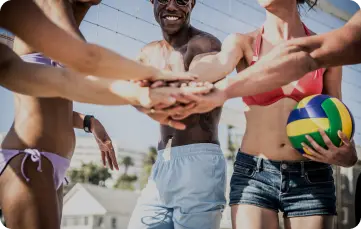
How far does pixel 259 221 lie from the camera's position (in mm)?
2520

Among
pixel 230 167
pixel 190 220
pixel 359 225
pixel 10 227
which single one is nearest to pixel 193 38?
pixel 190 220

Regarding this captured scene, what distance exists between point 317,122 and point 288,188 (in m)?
0.32

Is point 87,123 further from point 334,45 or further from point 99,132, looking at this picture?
point 334,45

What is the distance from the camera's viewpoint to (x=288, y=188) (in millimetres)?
2586

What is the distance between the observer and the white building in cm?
1770

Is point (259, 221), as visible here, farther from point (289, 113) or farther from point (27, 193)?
point (27, 193)

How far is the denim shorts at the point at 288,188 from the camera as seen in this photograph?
257 cm

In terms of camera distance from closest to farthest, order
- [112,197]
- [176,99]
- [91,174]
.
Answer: [176,99]
[112,197]
[91,174]

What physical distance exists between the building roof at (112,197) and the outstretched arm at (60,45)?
15.5 m

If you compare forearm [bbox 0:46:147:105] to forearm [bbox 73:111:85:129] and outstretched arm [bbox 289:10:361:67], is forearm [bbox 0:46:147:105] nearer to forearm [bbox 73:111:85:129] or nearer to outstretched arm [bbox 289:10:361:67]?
outstretched arm [bbox 289:10:361:67]

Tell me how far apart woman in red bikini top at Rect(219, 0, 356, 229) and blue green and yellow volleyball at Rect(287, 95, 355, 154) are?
8 centimetres

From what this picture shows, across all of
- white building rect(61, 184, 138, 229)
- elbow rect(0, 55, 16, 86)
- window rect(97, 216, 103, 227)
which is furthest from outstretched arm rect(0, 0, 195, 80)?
window rect(97, 216, 103, 227)

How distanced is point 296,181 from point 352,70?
498cm

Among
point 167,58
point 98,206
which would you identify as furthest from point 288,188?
point 98,206
